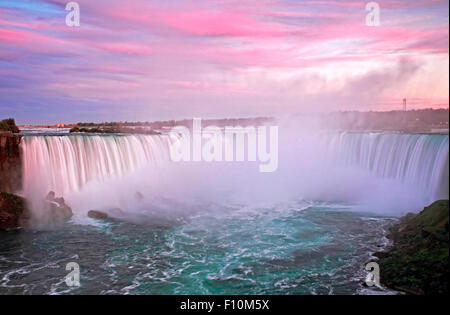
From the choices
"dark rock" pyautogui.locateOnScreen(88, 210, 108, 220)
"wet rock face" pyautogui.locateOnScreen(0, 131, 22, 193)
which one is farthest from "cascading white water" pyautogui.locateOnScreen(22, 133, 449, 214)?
"dark rock" pyautogui.locateOnScreen(88, 210, 108, 220)

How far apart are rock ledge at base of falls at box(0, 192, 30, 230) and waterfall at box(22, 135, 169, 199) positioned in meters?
1.44

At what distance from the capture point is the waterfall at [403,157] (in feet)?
64.2

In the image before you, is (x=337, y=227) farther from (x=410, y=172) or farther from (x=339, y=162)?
(x=339, y=162)

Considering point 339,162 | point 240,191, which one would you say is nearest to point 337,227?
point 240,191

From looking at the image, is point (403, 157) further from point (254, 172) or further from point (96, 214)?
point (96, 214)

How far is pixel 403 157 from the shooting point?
23750 mm

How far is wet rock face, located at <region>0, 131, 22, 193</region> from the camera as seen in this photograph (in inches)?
747

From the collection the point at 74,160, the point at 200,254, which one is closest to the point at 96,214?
the point at 74,160

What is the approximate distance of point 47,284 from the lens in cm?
1082

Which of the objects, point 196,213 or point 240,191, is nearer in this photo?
point 196,213

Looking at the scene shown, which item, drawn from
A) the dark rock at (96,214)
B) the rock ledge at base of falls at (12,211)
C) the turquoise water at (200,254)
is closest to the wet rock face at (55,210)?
the turquoise water at (200,254)

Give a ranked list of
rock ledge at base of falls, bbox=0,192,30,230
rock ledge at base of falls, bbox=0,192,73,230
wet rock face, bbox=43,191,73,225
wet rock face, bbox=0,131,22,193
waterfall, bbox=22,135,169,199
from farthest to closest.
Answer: waterfall, bbox=22,135,169,199 < wet rock face, bbox=0,131,22,193 < wet rock face, bbox=43,191,73,225 < rock ledge at base of falls, bbox=0,192,73,230 < rock ledge at base of falls, bbox=0,192,30,230

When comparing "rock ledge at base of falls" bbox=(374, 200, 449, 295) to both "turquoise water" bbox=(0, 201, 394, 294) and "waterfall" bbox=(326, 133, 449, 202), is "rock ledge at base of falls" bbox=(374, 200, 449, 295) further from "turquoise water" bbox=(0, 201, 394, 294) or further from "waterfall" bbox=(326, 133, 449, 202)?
"waterfall" bbox=(326, 133, 449, 202)
